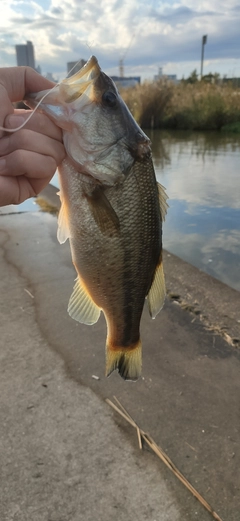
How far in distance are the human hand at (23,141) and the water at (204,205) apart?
3.88 meters

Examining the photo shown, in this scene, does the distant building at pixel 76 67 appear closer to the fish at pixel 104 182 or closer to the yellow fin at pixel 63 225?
the fish at pixel 104 182

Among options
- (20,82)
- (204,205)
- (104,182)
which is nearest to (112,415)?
(104,182)

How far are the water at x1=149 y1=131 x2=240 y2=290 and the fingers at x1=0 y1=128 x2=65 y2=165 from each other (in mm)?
3914

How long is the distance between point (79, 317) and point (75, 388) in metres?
1.43

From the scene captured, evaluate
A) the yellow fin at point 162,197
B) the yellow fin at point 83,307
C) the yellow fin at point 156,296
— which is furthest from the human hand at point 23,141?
the yellow fin at point 156,296

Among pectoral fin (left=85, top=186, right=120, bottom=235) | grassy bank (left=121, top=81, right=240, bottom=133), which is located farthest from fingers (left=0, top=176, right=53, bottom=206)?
grassy bank (left=121, top=81, right=240, bottom=133)

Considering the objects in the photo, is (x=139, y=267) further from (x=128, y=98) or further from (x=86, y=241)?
(x=128, y=98)

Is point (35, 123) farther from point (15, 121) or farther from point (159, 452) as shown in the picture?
point (159, 452)

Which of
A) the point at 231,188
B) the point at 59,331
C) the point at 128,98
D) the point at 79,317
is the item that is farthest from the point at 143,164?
the point at 128,98

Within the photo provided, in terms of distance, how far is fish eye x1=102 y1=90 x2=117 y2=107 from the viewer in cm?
168

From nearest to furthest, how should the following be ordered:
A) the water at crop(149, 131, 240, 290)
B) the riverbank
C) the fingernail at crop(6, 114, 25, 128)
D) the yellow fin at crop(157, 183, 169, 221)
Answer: the fingernail at crop(6, 114, 25, 128), the yellow fin at crop(157, 183, 169, 221), the riverbank, the water at crop(149, 131, 240, 290)

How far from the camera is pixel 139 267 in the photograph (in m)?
1.86

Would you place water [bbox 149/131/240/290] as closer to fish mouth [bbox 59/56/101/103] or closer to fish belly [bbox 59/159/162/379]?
fish belly [bbox 59/159/162/379]

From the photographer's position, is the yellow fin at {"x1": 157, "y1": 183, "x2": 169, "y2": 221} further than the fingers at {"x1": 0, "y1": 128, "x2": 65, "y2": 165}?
Yes
